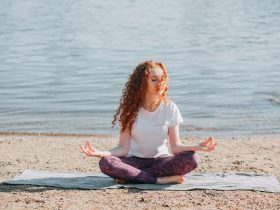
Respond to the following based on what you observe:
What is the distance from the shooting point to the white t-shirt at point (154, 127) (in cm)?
703

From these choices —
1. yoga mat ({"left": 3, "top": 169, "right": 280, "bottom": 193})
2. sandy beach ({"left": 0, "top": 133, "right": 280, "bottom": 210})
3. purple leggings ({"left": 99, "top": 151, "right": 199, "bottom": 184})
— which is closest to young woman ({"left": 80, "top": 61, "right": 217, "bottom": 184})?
purple leggings ({"left": 99, "top": 151, "right": 199, "bottom": 184})

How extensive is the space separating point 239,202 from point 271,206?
0.92 feet

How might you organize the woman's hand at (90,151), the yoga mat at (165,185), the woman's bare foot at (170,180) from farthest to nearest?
the woman's bare foot at (170,180) → the yoga mat at (165,185) → the woman's hand at (90,151)

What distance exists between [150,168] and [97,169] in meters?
1.11

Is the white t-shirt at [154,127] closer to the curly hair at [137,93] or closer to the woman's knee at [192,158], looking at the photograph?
the curly hair at [137,93]

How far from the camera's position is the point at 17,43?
2584 cm

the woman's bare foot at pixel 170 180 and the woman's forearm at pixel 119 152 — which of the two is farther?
the woman's forearm at pixel 119 152

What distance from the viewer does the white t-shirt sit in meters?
7.03

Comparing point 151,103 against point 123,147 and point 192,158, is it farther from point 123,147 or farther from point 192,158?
point 192,158

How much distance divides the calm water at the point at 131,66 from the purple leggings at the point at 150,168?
453 cm

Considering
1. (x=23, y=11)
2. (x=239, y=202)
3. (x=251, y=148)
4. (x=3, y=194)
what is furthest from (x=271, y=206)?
(x=23, y=11)

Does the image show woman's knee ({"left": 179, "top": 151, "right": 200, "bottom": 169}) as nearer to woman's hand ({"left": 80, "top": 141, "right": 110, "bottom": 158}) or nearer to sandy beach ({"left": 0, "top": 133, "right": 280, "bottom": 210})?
sandy beach ({"left": 0, "top": 133, "right": 280, "bottom": 210})

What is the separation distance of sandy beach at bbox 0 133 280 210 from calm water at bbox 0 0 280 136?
4.76 feet

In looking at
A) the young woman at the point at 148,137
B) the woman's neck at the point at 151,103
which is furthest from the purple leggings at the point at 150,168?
the woman's neck at the point at 151,103
